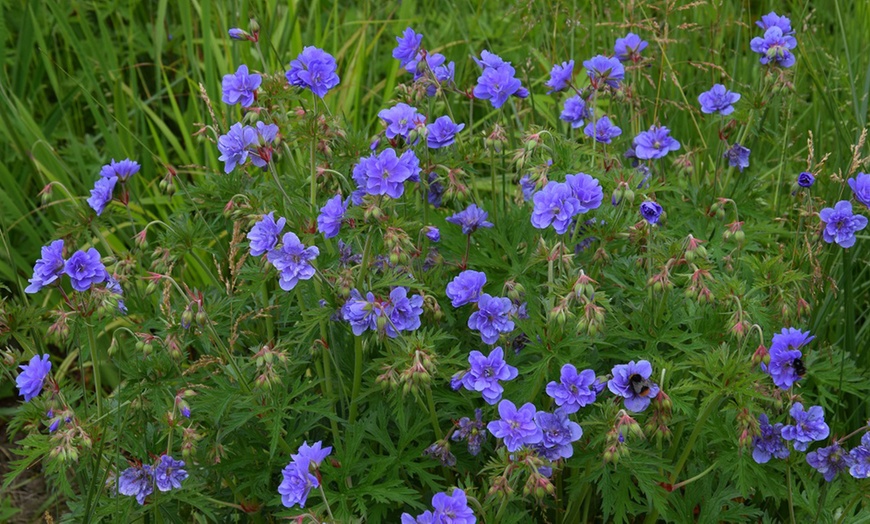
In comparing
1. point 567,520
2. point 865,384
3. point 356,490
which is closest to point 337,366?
point 356,490

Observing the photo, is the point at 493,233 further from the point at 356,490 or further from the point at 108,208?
the point at 108,208

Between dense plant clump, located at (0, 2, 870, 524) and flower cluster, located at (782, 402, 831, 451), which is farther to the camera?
flower cluster, located at (782, 402, 831, 451)

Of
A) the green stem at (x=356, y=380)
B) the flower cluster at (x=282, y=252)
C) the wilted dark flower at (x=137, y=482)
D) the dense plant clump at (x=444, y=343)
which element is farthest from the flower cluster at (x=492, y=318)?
the wilted dark flower at (x=137, y=482)

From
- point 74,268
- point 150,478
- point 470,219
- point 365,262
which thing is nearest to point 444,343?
point 470,219

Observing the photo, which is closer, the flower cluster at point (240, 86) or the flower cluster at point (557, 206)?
the flower cluster at point (557, 206)

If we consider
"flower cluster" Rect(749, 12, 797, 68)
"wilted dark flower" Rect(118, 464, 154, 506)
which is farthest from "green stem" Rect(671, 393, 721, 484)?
"wilted dark flower" Rect(118, 464, 154, 506)

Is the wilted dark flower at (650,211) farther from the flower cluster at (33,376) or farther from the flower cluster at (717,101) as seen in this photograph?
the flower cluster at (33,376)

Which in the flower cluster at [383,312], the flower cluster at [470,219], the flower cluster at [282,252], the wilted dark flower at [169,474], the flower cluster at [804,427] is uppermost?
the flower cluster at [282,252]

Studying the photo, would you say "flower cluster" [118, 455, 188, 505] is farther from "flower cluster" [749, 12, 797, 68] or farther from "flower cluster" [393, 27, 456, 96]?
"flower cluster" [749, 12, 797, 68]
